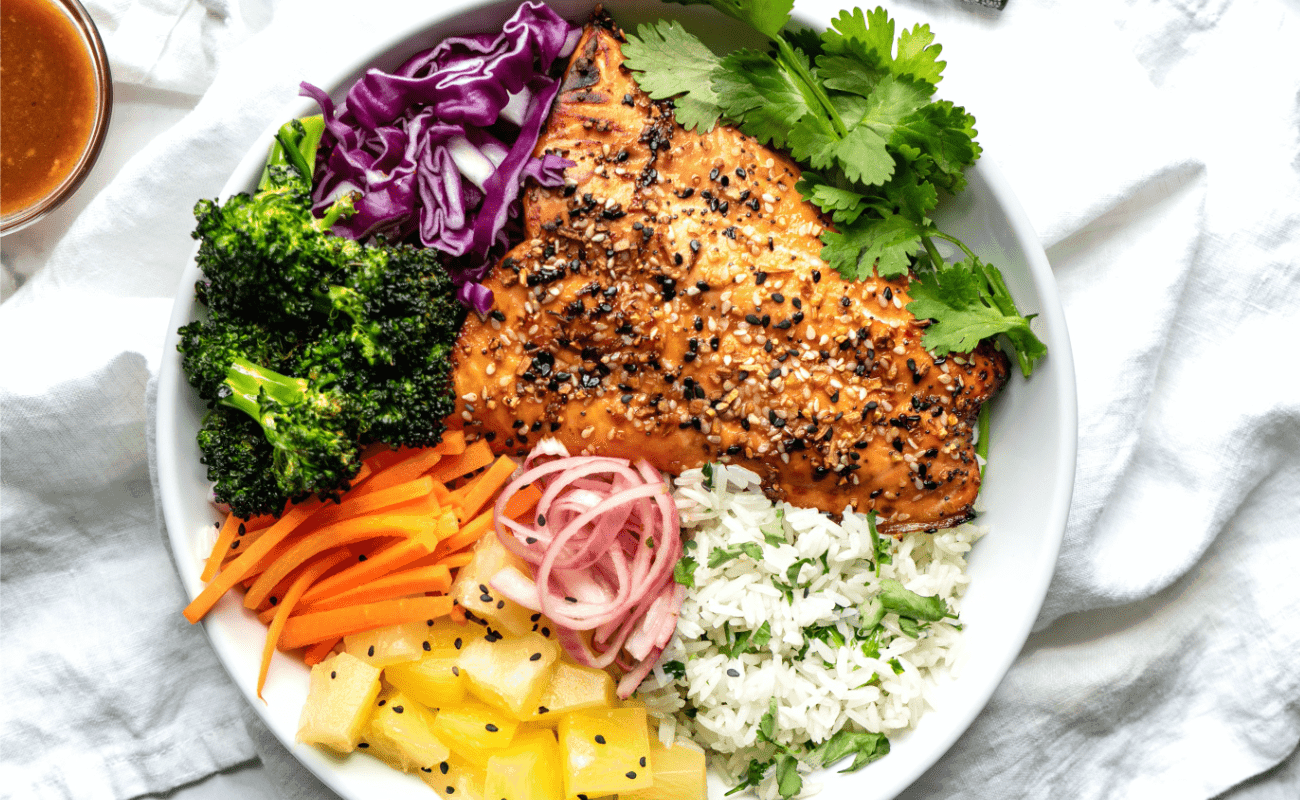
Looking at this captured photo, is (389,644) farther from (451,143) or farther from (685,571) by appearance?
(451,143)

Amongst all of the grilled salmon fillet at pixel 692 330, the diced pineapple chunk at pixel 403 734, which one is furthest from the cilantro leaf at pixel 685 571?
the diced pineapple chunk at pixel 403 734

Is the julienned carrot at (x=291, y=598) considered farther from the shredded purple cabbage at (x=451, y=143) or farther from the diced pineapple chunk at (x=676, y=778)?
the diced pineapple chunk at (x=676, y=778)

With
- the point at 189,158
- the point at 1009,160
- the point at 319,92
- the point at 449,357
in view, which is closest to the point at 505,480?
the point at 449,357

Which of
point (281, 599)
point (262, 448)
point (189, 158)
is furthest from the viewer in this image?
point (189, 158)

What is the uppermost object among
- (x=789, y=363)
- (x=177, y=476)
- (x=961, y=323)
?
(x=961, y=323)

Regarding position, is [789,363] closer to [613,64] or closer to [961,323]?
[961,323]
